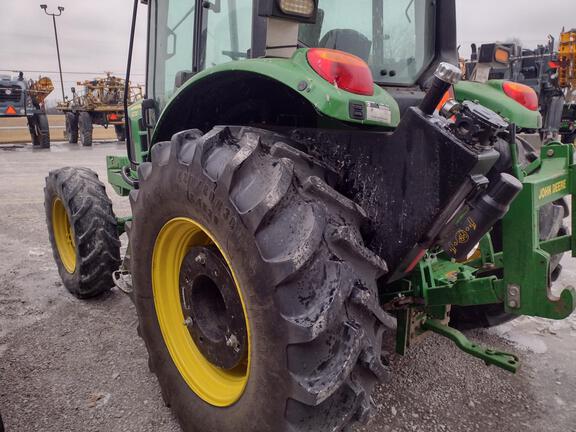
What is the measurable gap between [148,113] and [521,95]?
2.22 meters

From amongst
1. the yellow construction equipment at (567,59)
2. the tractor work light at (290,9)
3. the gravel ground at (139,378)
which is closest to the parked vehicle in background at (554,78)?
the yellow construction equipment at (567,59)

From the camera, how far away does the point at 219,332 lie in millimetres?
1916

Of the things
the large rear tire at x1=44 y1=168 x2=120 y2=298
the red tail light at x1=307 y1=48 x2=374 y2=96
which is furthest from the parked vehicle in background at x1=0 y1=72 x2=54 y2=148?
the red tail light at x1=307 y1=48 x2=374 y2=96

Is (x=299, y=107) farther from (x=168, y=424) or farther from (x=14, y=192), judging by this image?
(x=14, y=192)

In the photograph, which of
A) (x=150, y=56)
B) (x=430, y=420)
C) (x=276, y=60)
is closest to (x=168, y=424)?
(x=430, y=420)

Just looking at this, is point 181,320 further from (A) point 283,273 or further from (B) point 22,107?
(B) point 22,107

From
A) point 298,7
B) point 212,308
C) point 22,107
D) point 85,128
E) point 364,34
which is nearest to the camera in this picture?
point 298,7

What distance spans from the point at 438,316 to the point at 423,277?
11.0 inches

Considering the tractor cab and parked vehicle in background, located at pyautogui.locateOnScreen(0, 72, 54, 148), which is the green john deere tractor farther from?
parked vehicle in background, located at pyautogui.locateOnScreen(0, 72, 54, 148)

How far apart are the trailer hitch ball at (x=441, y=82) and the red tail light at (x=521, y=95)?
1325 mm

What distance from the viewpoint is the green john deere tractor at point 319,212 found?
55.0 inches

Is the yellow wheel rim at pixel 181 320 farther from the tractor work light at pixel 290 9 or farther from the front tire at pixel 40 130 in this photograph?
the front tire at pixel 40 130

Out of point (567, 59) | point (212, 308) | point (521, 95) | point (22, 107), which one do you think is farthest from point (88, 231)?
point (22, 107)

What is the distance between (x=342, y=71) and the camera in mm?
1549
